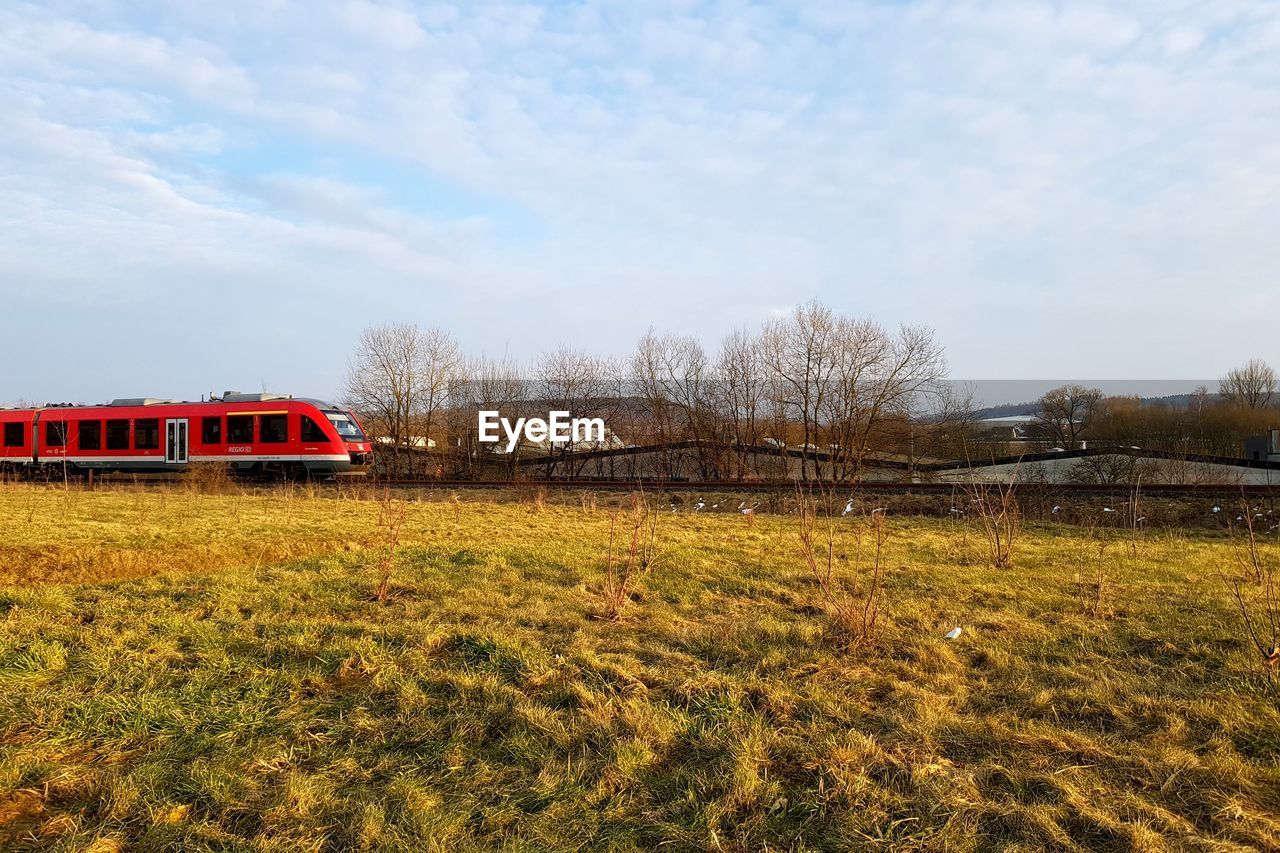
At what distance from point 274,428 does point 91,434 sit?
6994mm

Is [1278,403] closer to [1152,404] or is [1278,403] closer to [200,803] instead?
[1152,404]

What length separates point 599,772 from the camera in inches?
135

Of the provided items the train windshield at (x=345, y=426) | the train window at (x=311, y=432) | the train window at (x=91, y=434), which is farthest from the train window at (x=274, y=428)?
the train window at (x=91, y=434)

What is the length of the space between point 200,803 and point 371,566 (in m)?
5.20

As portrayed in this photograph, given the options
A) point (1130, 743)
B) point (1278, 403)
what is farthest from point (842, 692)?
point (1278, 403)

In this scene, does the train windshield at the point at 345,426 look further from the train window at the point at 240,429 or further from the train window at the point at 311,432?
the train window at the point at 240,429

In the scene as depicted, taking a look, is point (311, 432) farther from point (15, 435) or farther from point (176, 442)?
point (15, 435)

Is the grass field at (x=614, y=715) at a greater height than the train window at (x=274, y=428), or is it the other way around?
the train window at (x=274, y=428)

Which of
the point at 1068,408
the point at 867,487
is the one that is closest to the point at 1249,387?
the point at 1068,408

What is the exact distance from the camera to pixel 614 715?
3990 millimetres

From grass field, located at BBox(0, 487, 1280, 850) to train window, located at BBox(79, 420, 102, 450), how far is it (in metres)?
18.0

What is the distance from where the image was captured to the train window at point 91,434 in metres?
22.5

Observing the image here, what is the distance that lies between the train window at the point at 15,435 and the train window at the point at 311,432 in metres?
11.0

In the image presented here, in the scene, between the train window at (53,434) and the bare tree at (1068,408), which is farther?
the bare tree at (1068,408)
